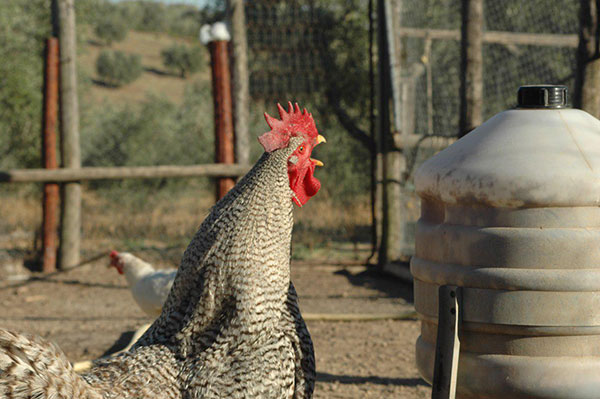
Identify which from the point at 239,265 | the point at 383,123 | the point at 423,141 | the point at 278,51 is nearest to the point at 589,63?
the point at 239,265

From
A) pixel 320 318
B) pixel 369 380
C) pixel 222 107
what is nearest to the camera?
pixel 369 380

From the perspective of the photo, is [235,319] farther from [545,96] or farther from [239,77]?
[239,77]

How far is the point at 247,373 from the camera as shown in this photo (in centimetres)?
284

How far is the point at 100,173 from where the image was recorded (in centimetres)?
827

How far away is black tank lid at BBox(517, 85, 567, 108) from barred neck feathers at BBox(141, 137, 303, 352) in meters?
1.23

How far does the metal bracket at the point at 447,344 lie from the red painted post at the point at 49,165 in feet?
24.1

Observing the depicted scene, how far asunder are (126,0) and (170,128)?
134 feet

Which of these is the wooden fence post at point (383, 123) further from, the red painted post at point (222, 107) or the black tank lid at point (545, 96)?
the black tank lid at point (545, 96)

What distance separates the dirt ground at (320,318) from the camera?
15.2 feet

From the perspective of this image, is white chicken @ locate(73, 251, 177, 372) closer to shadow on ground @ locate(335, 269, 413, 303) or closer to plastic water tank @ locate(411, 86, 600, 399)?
shadow on ground @ locate(335, 269, 413, 303)

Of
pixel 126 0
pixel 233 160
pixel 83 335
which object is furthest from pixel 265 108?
pixel 126 0

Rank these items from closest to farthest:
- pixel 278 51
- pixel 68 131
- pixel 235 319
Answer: pixel 235 319
pixel 68 131
pixel 278 51

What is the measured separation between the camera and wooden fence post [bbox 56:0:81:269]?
8.54m

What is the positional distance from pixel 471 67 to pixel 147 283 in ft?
10.9
